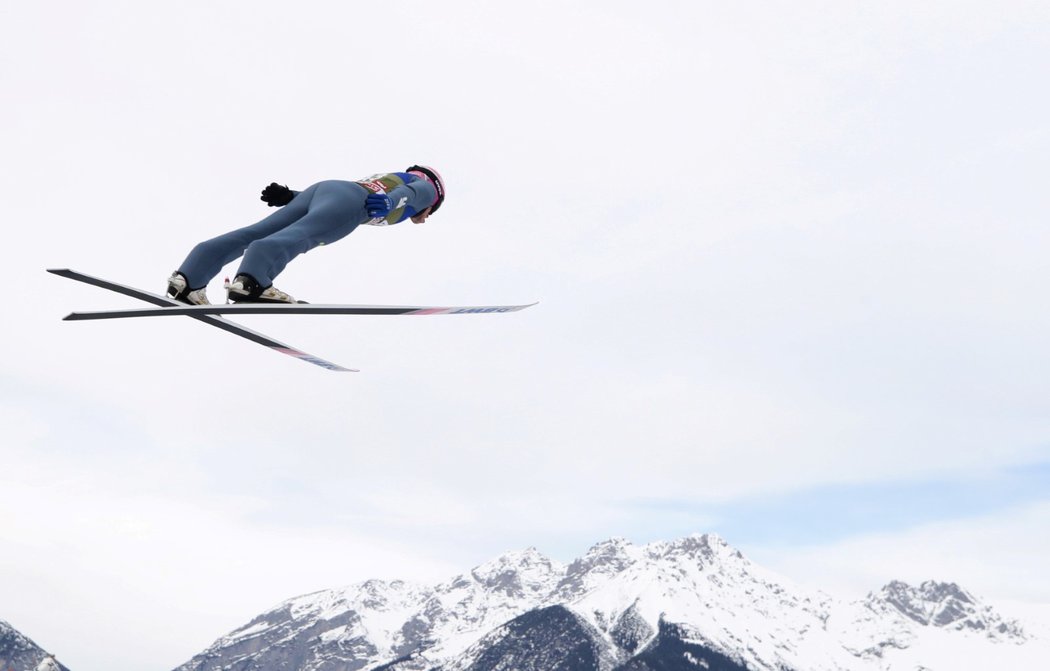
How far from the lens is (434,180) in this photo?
13.8 meters

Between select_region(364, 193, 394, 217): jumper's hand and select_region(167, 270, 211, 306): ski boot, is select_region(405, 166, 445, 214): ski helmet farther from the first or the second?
select_region(167, 270, 211, 306): ski boot

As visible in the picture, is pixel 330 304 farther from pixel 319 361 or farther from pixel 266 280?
pixel 319 361

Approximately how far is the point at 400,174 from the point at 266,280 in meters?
2.90

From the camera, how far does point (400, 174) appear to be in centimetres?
1347

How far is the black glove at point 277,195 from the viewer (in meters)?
12.9

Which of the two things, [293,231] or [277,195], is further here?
[277,195]

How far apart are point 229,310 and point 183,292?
0.89 meters

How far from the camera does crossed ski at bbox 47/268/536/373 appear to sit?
441 inches

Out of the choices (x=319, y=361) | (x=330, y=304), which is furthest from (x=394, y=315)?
(x=319, y=361)

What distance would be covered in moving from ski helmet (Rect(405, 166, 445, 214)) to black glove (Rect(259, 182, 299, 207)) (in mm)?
1746

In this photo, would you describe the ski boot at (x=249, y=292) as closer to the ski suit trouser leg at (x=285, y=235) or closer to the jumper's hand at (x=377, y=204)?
the ski suit trouser leg at (x=285, y=235)

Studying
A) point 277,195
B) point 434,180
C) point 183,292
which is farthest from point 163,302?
point 434,180

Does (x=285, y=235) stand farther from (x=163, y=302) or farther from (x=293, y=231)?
(x=163, y=302)

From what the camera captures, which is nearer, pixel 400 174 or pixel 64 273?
pixel 64 273
